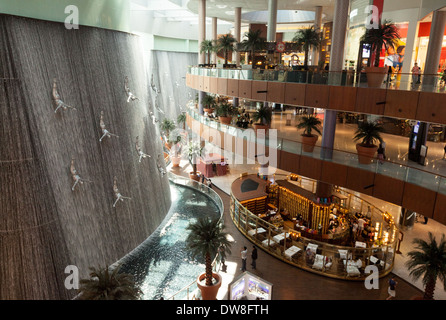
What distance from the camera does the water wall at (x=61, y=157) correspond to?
9773mm

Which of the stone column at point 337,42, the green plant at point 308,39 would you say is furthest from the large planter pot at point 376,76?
the green plant at point 308,39

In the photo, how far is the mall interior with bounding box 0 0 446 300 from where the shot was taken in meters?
10.1

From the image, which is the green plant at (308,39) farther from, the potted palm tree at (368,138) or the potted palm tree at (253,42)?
the potted palm tree at (368,138)

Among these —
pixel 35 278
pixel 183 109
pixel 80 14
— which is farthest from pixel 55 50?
pixel 183 109

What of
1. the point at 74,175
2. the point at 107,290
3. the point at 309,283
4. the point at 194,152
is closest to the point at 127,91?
the point at 74,175

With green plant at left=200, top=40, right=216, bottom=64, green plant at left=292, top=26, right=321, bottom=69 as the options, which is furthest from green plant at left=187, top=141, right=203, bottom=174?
green plant at left=292, top=26, right=321, bottom=69

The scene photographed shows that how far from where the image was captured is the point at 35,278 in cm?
997

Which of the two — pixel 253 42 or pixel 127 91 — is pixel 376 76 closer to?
pixel 127 91

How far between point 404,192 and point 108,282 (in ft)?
35.1

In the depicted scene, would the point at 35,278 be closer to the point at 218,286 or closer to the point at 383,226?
the point at 218,286

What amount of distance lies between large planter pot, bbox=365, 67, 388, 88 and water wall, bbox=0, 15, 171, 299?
10393mm

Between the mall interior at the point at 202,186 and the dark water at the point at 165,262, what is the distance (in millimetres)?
80

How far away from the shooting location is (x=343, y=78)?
14.2 meters

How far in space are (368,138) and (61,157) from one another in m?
12.2
